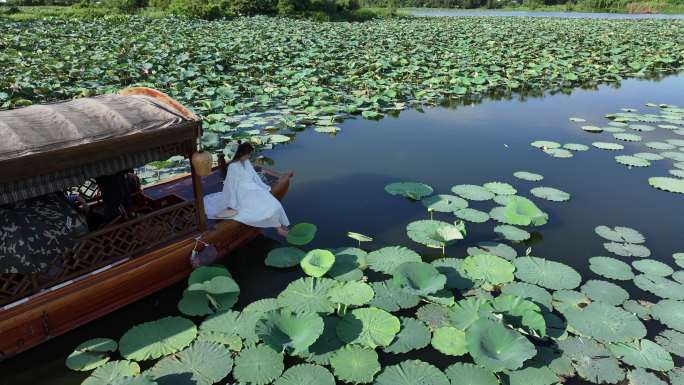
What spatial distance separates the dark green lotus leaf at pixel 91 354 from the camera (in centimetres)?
351

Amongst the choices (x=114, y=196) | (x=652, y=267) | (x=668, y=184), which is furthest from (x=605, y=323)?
(x=114, y=196)

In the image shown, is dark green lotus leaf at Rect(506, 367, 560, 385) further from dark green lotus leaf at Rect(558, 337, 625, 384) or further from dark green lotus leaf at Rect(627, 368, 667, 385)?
dark green lotus leaf at Rect(627, 368, 667, 385)

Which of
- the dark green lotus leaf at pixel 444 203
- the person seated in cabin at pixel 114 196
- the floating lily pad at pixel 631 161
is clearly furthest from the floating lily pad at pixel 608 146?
the person seated in cabin at pixel 114 196

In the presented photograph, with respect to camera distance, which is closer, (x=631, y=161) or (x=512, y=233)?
(x=512, y=233)

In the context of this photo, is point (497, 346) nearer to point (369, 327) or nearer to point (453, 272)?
point (369, 327)

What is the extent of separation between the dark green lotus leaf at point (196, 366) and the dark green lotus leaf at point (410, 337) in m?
1.33

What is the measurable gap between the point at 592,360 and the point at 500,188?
346cm

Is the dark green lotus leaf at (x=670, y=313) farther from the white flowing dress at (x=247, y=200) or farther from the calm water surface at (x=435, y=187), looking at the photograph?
the white flowing dress at (x=247, y=200)

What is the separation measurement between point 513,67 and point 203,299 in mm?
15831

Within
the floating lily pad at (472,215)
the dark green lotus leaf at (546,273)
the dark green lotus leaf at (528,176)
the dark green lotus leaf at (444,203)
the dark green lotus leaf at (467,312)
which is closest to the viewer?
the dark green lotus leaf at (467,312)

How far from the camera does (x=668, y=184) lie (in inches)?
266

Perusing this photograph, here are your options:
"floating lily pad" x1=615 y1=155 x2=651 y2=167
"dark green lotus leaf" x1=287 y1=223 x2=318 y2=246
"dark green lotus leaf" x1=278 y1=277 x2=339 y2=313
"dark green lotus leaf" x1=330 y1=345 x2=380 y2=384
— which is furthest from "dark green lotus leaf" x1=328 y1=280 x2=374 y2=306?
"floating lily pad" x1=615 y1=155 x2=651 y2=167

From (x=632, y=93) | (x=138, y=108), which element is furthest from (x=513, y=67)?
(x=138, y=108)

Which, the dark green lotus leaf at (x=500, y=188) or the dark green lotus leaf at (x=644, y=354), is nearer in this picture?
the dark green lotus leaf at (x=644, y=354)
